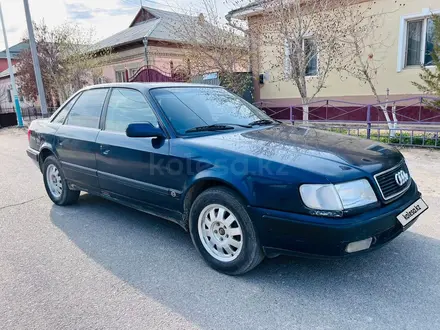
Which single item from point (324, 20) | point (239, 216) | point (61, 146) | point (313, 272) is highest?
point (324, 20)

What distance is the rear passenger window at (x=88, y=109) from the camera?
416cm

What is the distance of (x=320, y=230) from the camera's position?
2.38m

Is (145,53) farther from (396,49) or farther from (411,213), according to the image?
(411,213)

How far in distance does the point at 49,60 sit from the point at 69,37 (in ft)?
5.07

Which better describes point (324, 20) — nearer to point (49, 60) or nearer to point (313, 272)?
point (313, 272)

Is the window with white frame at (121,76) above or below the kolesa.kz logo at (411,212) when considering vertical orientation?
above

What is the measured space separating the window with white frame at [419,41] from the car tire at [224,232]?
9.10 m

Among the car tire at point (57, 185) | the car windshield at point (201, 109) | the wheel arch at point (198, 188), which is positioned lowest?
the car tire at point (57, 185)

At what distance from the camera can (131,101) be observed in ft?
12.3

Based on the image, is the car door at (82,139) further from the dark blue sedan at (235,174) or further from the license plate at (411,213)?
the license plate at (411,213)

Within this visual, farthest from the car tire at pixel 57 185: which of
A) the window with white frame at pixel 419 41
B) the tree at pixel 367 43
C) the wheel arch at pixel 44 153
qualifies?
the window with white frame at pixel 419 41

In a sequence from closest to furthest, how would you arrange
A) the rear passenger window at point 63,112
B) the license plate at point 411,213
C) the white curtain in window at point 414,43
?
1. the license plate at point 411,213
2. the rear passenger window at point 63,112
3. the white curtain in window at point 414,43

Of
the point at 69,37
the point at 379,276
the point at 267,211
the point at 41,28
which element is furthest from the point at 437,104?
the point at 41,28

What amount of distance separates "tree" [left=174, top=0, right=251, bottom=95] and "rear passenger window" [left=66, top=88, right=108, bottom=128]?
679 cm
